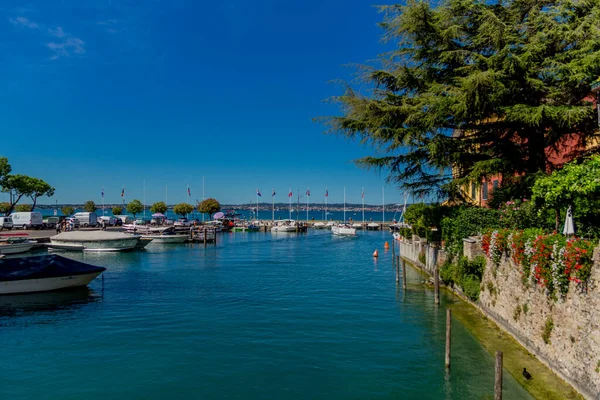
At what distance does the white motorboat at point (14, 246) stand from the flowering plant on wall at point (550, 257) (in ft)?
138

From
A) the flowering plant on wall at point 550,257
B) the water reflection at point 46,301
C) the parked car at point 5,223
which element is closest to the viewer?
the flowering plant on wall at point 550,257

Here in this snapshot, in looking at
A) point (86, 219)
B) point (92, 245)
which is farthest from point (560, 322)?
point (86, 219)

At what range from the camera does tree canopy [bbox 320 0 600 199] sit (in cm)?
2034

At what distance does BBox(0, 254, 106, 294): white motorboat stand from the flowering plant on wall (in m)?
23.6

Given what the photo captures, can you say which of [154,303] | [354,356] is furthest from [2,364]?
[354,356]

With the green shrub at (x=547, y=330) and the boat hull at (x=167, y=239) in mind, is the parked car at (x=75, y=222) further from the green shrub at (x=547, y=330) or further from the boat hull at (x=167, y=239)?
the green shrub at (x=547, y=330)

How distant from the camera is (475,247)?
65.4ft

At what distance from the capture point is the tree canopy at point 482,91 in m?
20.3

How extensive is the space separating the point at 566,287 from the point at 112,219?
280ft

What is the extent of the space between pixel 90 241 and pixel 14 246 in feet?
25.5

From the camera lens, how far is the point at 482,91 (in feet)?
68.1

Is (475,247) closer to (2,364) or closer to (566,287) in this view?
(566,287)

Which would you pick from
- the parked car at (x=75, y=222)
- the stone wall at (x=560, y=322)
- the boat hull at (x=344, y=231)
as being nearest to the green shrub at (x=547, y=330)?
the stone wall at (x=560, y=322)

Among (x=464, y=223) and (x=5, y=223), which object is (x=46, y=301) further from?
(x=5, y=223)
